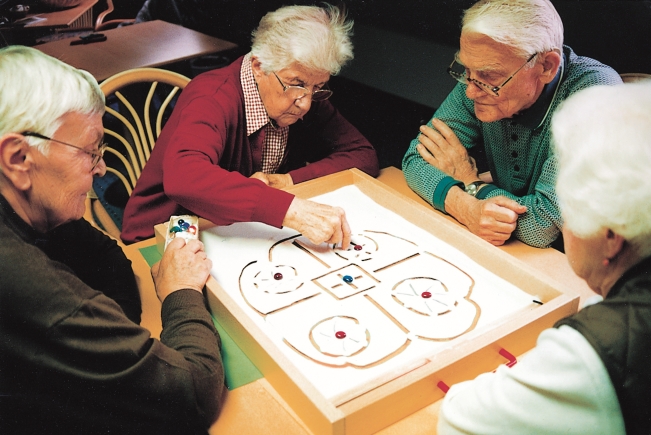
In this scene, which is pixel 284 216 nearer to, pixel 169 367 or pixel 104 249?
pixel 104 249

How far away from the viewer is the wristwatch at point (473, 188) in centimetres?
176

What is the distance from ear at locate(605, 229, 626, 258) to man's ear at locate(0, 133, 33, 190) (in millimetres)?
1001

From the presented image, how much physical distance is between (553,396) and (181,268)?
0.86 metres

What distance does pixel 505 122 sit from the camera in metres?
1.80

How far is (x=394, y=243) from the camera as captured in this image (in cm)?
149

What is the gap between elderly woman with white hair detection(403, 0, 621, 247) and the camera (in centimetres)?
152

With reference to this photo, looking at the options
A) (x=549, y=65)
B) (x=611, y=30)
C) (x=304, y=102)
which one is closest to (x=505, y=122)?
(x=549, y=65)

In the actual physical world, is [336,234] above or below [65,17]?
above

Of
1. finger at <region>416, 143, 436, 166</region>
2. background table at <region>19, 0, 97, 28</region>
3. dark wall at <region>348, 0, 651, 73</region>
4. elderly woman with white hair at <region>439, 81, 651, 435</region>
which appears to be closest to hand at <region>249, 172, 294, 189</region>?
finger at <region>416, 143, 436, 166</region>

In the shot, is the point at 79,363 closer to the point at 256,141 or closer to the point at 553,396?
the point at 553,396

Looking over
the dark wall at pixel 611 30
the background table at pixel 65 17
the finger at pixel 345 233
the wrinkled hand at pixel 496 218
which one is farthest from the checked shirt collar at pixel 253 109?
the background table at pixel 65 17

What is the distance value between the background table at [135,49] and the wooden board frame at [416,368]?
86.9 inches

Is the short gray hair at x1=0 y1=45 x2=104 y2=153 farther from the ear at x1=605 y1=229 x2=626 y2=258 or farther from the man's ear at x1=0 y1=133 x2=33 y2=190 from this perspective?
the ear at x1=605 y1=229 x2=626 y2=258

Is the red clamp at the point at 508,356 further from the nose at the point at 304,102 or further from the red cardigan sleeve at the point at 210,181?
the nose at the point at 304,102
